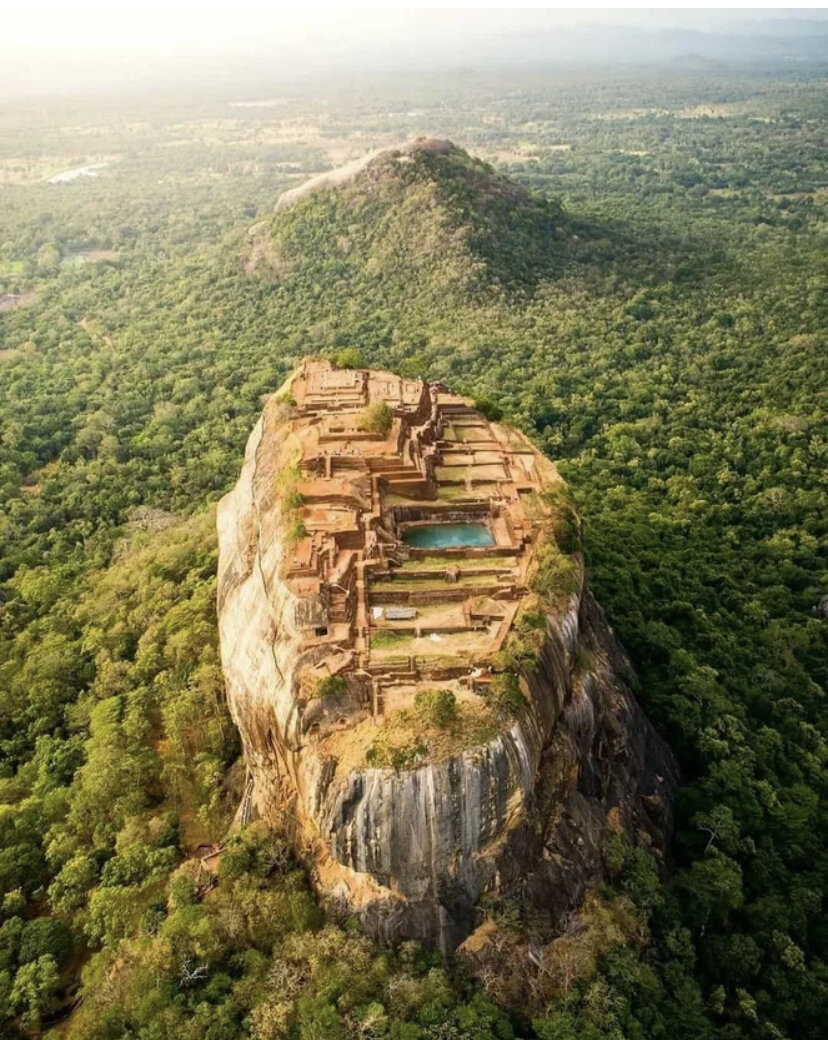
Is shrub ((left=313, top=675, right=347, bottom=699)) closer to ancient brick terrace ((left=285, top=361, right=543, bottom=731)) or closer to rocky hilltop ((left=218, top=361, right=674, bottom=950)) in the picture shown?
rocky hilltop ((left=218, top=361, right=674, bottom=950))

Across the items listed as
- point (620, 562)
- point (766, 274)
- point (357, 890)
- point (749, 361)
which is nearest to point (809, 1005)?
point (357, 890)

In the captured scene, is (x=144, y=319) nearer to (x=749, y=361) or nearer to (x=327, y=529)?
(x=749, y=361)

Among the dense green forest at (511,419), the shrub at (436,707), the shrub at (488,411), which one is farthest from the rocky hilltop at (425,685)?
the shrub at (488,411)

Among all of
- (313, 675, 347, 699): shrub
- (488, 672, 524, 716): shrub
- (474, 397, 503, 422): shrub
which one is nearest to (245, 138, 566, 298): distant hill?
(474, 397, 503, 422): shrub

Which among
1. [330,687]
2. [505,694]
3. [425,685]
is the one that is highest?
[330,687]

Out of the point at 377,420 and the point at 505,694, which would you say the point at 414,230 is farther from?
the point at 505,694

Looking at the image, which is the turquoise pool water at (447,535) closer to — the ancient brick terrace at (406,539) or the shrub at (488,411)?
the ancient brick terrace at (406,539)

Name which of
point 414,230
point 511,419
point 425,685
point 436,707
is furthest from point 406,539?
point 414,230
